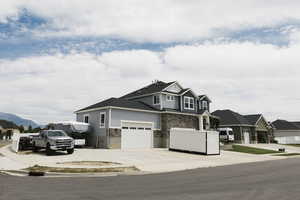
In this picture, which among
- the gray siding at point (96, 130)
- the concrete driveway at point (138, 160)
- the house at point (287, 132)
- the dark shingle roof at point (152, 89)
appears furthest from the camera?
the house at point (287, 132)

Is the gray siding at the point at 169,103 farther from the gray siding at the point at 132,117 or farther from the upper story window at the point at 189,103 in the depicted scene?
the gray siding at the point at 132,117

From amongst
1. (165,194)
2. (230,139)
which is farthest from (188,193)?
(230,139)

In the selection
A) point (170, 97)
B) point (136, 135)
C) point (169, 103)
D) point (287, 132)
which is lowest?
point (136, 135)

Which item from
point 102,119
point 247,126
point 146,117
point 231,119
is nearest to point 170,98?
point 146,117

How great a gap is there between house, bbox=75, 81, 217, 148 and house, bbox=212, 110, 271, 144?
1093cm

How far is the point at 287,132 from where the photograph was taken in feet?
217

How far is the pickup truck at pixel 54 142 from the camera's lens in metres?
22.1

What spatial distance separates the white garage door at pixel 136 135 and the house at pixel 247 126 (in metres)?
22.0

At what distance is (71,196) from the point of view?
8289 mm

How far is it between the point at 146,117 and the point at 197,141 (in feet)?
25.7

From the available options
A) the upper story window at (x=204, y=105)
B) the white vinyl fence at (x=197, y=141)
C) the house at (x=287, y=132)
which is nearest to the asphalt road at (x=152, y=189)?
the white vinyl fence at (x=197, y=141)

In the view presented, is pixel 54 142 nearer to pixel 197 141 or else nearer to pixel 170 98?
pixel 197 141

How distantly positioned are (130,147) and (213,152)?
29.5 feet

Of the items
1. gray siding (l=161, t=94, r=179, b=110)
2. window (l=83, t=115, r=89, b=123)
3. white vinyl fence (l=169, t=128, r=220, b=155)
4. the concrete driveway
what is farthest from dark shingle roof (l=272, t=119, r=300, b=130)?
window (l=83, t=115, r=89, b=123)
